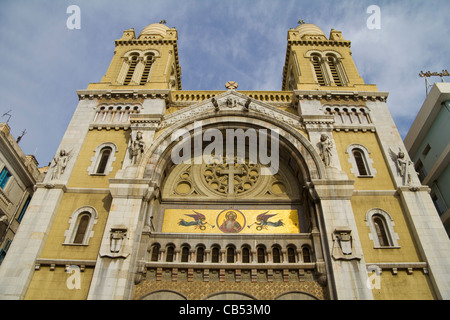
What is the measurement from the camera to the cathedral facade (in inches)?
552

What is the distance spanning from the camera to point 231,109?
20.1 meters

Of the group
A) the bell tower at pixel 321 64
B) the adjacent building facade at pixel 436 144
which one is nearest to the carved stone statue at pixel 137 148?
the bell tower at pixel 321 64

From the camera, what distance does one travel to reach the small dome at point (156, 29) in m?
30.3

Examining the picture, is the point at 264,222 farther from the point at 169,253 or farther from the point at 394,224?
the point at 394,224

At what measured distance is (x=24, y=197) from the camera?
22.8 m

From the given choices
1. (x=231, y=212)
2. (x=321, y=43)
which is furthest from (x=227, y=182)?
(x=321, y=43)

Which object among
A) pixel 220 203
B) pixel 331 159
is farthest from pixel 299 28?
pixel 220 203

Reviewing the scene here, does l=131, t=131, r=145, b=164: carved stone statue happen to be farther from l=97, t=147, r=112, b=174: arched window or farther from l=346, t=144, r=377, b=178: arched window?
l=346, t=144, r=377, b=178: arched window

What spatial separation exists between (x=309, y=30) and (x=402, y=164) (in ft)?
60.2

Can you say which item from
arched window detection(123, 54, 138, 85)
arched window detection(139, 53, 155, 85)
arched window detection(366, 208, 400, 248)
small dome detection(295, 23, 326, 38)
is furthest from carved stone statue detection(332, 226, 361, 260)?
small dome detection(295, 23, 326, 38)

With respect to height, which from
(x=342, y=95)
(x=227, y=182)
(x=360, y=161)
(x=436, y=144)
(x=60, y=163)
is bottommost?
(x=60, y=163)
